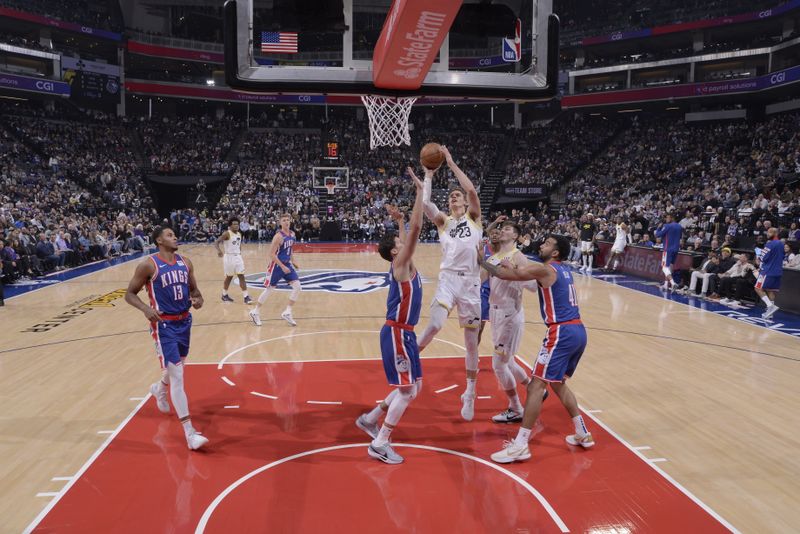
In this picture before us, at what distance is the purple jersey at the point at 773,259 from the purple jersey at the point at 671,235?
9.35ft

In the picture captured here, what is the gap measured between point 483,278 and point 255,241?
2330 centimetres

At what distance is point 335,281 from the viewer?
15.1 metres

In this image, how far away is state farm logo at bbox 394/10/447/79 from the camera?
16.8 ft

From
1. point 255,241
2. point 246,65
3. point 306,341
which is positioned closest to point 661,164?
point 255,241

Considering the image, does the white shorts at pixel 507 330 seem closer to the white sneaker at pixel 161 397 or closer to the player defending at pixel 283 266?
the white sneaker at pixel 161 397

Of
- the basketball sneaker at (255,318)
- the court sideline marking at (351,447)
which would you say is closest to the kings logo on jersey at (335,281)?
the basketball sneaker at (255,318)

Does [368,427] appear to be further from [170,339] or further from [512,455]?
[170,339]

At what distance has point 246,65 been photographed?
19.3ft

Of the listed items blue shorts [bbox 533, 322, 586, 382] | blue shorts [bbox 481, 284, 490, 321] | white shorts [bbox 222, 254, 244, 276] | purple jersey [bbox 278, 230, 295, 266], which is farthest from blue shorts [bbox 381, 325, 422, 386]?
white shorts [bbox 222, 254, 244, 276]

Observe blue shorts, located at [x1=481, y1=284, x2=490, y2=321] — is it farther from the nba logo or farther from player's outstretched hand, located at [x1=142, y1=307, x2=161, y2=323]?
player's outstretched hand, located at [x1=142, y1=307, x2=161, y2=323]

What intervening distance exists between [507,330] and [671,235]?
9977 millimetres

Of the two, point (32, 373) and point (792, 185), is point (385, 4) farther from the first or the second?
point (792, 185)

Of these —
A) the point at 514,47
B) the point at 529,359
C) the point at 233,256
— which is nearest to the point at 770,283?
the point at 529,359

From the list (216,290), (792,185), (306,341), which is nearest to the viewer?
(306,341)
